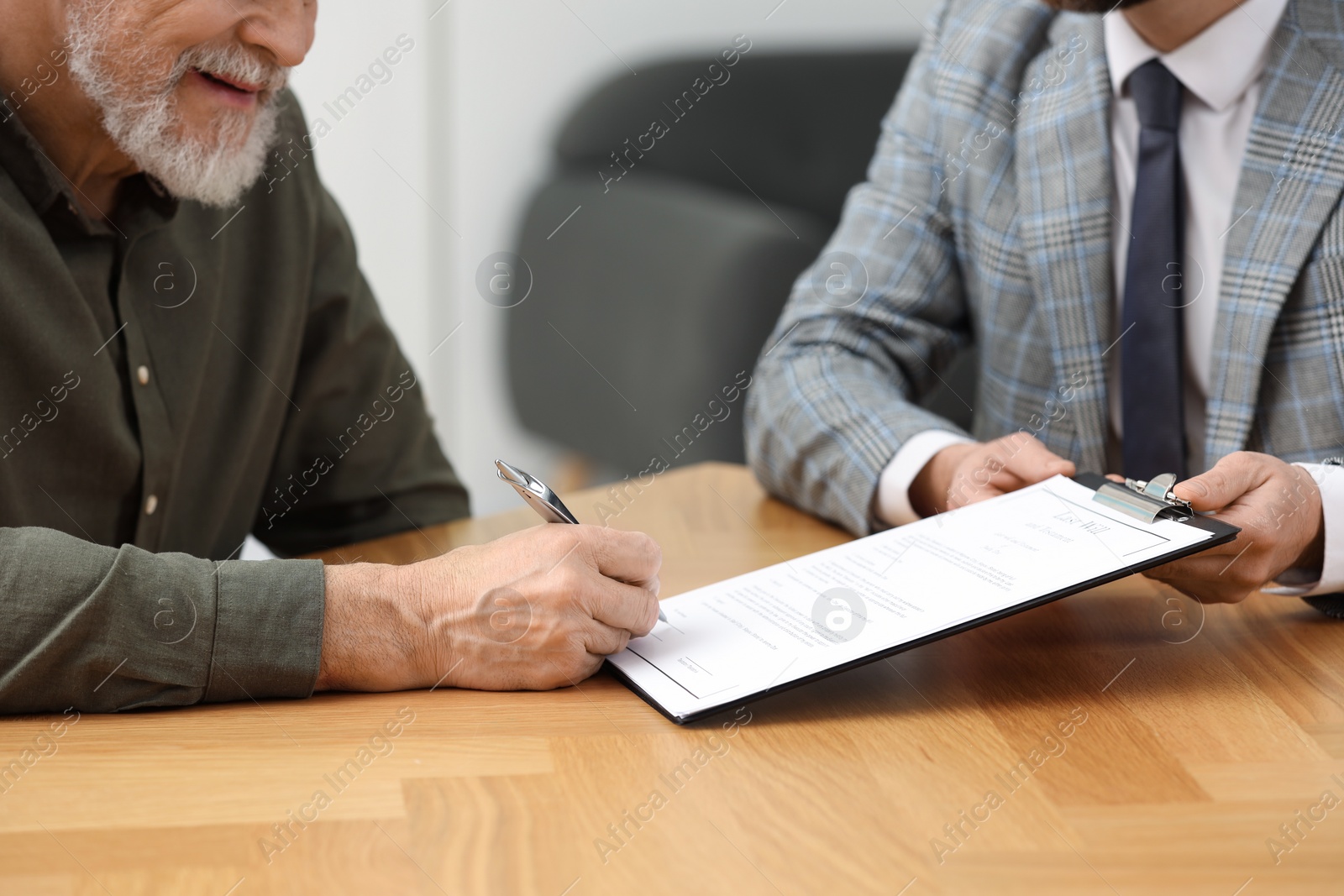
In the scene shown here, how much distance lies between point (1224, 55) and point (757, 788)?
94 cm

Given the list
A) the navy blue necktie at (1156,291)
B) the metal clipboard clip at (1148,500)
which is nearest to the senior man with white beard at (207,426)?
the metal clipboard clip at (1148,500)

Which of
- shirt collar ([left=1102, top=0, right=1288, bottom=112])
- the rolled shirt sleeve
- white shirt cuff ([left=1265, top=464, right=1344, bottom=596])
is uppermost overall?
shirt collar ([left=1102, top=0, right=1288, bottom=112])

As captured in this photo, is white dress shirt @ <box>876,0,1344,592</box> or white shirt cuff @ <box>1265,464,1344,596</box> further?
white dress shirt @ <box>876,0,1344,592</box>

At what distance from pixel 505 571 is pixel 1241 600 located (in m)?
0.59

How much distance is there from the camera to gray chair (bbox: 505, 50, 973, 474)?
2.31m

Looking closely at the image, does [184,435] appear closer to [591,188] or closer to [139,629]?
[139,629]

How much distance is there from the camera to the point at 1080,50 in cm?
133

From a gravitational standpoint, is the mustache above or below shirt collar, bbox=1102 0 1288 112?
above

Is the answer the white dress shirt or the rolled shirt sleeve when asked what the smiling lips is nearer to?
the rolled shirt sleeve

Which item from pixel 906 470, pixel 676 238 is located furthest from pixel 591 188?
pixel 906 470

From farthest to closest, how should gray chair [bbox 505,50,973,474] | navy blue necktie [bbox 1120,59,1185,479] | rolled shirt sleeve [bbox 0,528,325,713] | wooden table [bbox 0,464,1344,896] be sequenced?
gray chair [bbox 505,50,973,474], navy blue necktie [bbox 1120,59,1185,479], rolled shirt sleeve [bbox 0,528,325,713], wooden table [bbox 0,464,1344,896]

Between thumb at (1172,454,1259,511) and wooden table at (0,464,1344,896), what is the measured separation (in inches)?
4.3

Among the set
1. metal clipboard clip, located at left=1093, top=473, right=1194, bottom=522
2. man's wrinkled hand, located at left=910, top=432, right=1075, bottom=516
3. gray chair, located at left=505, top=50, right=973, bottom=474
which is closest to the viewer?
metal clipboard clip, located at left=1093, top=473, right=1194, bottom=522

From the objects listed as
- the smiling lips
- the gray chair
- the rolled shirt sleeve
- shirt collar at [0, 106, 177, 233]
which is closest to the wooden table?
the rolled shirt sleeve
